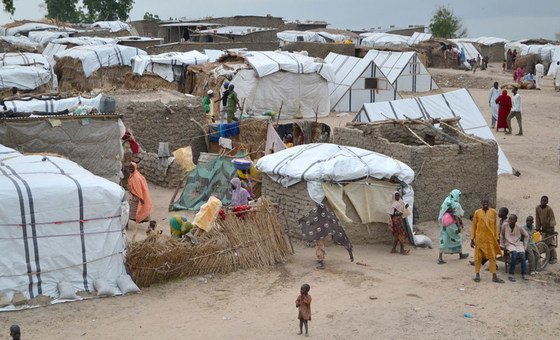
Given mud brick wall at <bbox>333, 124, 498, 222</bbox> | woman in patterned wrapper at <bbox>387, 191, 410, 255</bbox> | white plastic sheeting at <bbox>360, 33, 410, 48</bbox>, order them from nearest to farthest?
1. woman in patterned wrapper at <bbox>387, 191, 410, 255</bbox>
2. mud brick wall at <bbox>333, 124, 498, 222</bbox>
3. white plastic sheeting at <bbox>360, 33, 410, 48</bbox>

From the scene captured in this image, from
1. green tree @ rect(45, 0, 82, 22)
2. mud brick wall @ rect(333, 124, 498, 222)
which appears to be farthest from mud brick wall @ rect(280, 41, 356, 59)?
green tree @ rect(45, 0, 82, 22)

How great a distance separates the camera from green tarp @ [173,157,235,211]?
13516mm

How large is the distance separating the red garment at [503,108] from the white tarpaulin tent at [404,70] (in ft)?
26.3

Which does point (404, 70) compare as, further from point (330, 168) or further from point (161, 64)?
point (330, 168)

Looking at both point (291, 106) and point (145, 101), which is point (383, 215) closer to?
point (145, 101)

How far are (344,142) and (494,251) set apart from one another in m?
4.76

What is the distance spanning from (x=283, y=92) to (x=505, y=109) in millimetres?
5712

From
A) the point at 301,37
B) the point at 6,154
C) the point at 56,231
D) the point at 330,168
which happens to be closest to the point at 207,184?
the point at 330,168

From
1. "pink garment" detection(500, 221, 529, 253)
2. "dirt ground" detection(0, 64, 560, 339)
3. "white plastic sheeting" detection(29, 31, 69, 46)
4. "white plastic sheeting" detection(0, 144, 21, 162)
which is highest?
"white plastic sheeting" detection(29, 31, 69, 46)

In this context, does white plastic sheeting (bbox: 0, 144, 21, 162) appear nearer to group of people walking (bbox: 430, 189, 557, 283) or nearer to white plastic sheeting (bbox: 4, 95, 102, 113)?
white plastic sheeting (bbox: 4, 95, 102, 113)

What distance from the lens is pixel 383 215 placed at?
11664 millimetres

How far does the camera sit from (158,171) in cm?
1515

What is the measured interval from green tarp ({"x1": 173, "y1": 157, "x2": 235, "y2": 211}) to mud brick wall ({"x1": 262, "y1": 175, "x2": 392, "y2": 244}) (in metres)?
1.67

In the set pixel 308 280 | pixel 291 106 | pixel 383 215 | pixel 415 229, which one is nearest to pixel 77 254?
pixel 308 280
